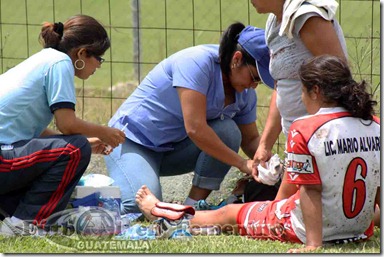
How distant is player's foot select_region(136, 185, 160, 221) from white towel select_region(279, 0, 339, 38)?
1.23 metres

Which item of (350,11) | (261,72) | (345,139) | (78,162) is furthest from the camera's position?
(350,11)

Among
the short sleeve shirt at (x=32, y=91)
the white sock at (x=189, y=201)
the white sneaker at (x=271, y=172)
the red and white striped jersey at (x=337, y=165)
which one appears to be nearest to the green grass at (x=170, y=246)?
the red and white striped jersey at (x=337, y=165)

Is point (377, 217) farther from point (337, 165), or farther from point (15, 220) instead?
point (15, 220)

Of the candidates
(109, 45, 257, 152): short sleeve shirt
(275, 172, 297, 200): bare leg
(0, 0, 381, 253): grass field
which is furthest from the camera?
(109, 45, 257, 152): short sleeve shirt

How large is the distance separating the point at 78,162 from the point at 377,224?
5.37 ft

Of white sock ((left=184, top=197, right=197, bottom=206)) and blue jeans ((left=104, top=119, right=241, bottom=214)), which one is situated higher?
blue jeans ((left=104, top=119, right=241, bottom=214))

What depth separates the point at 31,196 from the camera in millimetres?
4676

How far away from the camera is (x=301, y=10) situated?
14.5 feet

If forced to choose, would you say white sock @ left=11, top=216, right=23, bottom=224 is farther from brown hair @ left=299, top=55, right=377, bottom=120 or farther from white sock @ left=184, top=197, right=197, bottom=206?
brown hair @ left=299, top=55, right=377, bottom=120

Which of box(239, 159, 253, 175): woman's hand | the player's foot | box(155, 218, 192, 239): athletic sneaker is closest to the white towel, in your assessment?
box(239, 159, 253, 175): woman's hand

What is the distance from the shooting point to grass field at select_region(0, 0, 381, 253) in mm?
4371

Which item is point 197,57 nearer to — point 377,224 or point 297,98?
point 297,98

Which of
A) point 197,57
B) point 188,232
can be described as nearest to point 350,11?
point 197,57

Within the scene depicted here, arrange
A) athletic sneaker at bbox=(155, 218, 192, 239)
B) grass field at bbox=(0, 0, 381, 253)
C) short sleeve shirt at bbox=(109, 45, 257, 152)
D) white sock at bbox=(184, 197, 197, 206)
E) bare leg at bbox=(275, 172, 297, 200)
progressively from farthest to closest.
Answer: white sock at bbox=(184, 197, 197, 206), short sleeve shirt at bbox=(109, 45, 257, 152), bare leg at bbox=(275, 172, 297, 200), athletic sneaker at bbox=(155, 218, 192, 239), grass field at bbox=(0, 0, 381, 253)
